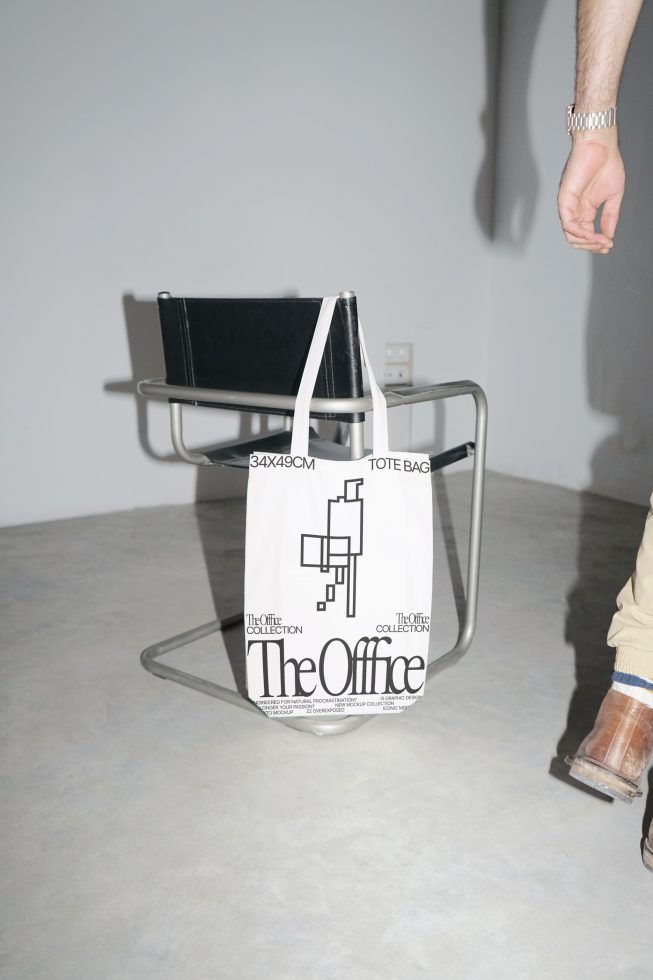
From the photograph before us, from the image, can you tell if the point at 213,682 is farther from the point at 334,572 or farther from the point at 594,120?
the point at 594,120

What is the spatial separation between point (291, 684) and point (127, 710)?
0.38m

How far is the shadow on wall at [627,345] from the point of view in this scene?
8.59 ft

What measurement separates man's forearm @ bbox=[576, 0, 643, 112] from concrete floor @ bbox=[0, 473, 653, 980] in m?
0.91

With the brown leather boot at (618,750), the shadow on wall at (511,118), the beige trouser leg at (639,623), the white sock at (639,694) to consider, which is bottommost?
the brown leather boot at (618,750)

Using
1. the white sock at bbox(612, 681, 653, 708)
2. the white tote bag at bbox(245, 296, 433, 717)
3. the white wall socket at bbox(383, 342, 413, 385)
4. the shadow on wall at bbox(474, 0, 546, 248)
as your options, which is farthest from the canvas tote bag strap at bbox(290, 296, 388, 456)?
the shadow on wall at bbox(474, 0, 546, 248)

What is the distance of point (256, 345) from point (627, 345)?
6.57 feet

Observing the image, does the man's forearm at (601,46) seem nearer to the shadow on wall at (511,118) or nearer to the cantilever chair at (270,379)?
the cantilever chair at (270,379)

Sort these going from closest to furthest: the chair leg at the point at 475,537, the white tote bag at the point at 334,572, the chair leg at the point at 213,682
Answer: the white tote bag at the point at 334,572 < the chair leg at the point at 213,682 < the chair leg at the point at 475,537

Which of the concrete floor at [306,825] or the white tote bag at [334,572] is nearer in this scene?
the concrete floor at [306,825]

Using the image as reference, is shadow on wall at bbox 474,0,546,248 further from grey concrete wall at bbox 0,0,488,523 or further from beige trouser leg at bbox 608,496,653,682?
beige trouser leg at bbox 608,496,653,682

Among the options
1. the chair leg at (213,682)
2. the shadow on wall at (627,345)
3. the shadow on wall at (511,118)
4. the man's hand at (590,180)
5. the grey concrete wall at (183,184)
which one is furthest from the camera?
the shadow on wall at (511,118)

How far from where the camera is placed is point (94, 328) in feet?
8.57

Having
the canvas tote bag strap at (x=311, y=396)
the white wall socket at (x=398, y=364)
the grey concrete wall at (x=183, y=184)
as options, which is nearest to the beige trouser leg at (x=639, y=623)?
the canvas tote bag strap at (x=311, y=396)

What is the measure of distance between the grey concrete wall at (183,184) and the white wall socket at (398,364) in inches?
2.6
